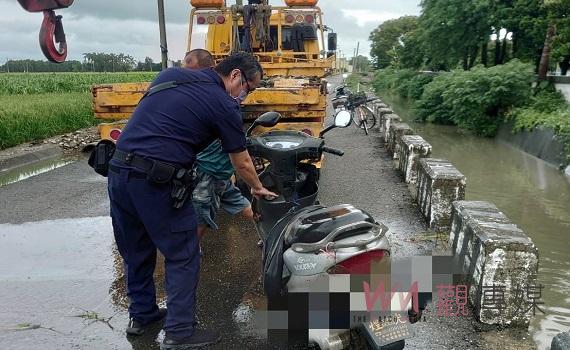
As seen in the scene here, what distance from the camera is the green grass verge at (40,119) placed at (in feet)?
36.3

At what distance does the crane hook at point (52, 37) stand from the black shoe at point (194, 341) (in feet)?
5.58

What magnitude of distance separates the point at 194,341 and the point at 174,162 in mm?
1107

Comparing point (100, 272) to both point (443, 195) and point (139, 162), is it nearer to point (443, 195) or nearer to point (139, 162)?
point (139, 162)

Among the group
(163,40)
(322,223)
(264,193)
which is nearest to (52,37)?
(264,193)

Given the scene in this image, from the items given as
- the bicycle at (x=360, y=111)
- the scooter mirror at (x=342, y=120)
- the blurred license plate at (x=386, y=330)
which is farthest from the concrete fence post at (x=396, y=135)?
the blurred license plate at (x=386, y=330)

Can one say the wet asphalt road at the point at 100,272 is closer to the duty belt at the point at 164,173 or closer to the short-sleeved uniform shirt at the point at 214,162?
the short-sleeved uniform shirt at the point at 214,162

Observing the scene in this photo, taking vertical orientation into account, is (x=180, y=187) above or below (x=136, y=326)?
above

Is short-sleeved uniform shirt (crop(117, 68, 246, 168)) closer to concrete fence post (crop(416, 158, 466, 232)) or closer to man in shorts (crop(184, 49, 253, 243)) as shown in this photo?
man in shorts (crop(184, 49, 253, 243))

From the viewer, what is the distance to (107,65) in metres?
45.3

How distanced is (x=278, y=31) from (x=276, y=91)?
402 cm

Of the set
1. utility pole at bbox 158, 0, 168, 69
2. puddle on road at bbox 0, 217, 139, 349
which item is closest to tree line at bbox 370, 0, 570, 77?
utility pole at bbox 158, 0, 168, 69

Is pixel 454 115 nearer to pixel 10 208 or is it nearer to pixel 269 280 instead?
pixel 10 208

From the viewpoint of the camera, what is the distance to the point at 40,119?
12.3 meters

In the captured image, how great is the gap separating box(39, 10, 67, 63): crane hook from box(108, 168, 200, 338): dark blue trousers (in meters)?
0.69
